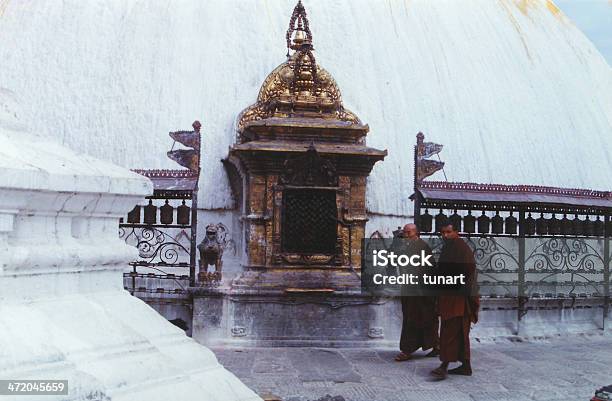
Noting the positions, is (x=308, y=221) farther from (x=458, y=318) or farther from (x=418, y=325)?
(x=458, y=318)

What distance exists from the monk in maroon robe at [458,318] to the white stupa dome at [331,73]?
4.03 metres

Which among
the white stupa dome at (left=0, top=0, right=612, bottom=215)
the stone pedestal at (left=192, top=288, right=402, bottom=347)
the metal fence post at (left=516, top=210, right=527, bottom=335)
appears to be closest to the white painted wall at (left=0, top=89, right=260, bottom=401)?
the stone pedestal at (left=192, top=288, right=402, bottom=347)

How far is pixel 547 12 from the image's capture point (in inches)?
604

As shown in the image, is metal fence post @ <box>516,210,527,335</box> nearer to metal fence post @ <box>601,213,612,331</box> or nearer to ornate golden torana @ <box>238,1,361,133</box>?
metal fence post @ <box>601,213,612,331</box>

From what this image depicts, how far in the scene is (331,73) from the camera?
38.2 feet

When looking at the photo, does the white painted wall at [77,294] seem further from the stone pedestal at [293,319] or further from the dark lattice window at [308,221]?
the dark lattice window at [308,221]

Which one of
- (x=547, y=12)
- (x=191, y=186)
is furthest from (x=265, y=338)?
(x=547, y=12)

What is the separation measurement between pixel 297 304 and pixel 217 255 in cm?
93

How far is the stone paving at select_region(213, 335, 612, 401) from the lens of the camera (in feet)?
20.0

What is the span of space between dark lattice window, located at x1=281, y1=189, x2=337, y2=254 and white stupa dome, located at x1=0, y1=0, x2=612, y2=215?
1.72 meters

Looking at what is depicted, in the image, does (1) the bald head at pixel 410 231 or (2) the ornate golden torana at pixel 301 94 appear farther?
(2) the ornate golden torana at pixel 301 94

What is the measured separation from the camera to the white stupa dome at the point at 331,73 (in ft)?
36.0

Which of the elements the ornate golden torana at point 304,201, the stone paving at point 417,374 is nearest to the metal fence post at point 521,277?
the stone paving at point 417,374

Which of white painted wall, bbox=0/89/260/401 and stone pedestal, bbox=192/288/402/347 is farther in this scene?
stone pedestal, bbox=192/288/402/347
